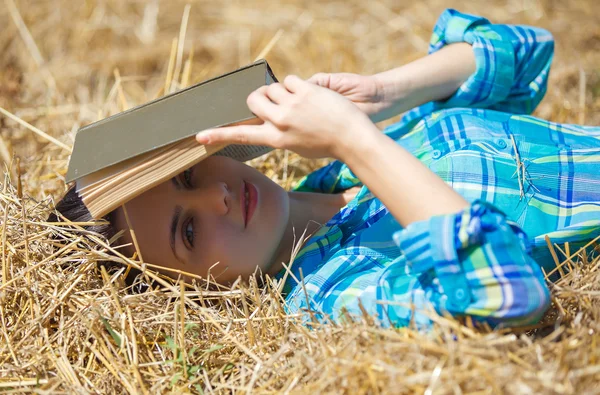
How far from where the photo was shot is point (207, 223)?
5.86 feet

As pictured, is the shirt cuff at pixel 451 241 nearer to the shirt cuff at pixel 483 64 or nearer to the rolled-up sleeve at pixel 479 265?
the rolled-up sleeve at pixel 479 265

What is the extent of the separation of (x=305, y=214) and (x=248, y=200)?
275mm

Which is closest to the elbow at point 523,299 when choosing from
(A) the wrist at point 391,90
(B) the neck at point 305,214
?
(B) the neck at point 305,214

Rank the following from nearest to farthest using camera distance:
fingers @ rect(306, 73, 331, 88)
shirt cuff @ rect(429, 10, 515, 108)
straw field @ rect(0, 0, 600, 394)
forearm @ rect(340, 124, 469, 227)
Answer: straw field @ rect(0, 0, 600, 394)
forearm @ rect(340, 124, 469, 227)
fingers @ rect(306, 73, 331, 88)
shirt cuff @ rect(429, 10, 515, 108)

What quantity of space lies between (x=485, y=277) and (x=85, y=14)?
4108 mm

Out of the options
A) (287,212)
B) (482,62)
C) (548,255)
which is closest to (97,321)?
(287,212)

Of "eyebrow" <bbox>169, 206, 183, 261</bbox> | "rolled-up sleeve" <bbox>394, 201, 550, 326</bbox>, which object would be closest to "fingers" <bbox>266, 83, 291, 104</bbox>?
"rolled-up sleeve" <bbox>394, 201, 550, 326</bbox>

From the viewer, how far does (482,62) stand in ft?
6.86

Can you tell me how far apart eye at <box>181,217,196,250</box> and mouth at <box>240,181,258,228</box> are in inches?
6.7

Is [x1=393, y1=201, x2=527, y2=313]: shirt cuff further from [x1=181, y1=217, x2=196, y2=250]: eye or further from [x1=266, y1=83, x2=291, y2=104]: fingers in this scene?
[x1=181, y1=217, x2=196, y2=250]: eye

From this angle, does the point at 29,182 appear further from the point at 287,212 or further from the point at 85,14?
the point at 85,14

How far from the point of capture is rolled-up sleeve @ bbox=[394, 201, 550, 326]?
129cm

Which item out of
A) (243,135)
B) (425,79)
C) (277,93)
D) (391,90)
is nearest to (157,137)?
(243,135)

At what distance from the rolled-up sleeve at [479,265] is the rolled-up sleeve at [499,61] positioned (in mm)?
907
